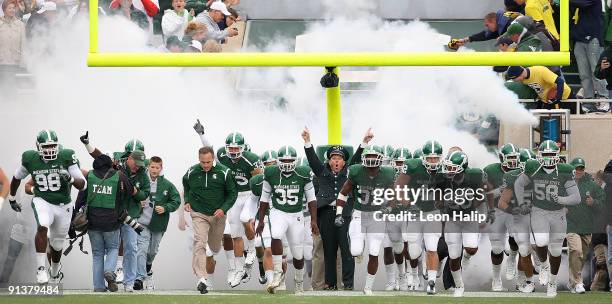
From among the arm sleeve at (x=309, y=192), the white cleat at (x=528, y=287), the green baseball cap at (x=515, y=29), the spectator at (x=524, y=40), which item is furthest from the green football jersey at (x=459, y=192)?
the green baseball cap at (x=515, y=29)

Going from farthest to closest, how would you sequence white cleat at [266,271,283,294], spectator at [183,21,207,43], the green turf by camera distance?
white cleat at [266,271,283,294]
spectator at [183,21,207,43]
the green turf

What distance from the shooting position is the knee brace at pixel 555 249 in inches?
499

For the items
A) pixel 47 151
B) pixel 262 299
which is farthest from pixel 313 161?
pixel 47 151

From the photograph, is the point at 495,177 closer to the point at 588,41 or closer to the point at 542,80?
the point at 542,80

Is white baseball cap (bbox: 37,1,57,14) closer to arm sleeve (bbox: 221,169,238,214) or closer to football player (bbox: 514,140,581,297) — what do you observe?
arm sleeve (bbox: 221,169,238,214)

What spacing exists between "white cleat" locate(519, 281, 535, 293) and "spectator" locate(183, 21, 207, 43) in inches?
128

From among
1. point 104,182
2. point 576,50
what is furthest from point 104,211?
point 576,50

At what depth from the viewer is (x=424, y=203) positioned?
1278 centimetres

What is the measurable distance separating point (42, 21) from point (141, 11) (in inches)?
123

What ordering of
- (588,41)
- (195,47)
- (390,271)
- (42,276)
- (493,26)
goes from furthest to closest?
(588,41), (390,271), (42,276), (195,47), (493,26)

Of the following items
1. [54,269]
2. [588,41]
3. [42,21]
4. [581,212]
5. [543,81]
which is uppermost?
[42,21]

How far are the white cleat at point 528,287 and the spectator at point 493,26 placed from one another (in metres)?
2.16

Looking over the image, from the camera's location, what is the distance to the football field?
1144cm

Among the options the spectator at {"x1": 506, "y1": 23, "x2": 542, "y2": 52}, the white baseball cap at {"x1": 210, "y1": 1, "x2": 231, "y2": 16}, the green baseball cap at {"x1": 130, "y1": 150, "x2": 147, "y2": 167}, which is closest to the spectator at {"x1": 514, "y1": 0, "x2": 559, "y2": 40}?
A: the spectator at {"x1": 506, "y1": 23, "x2": 542, "y2": 52}
